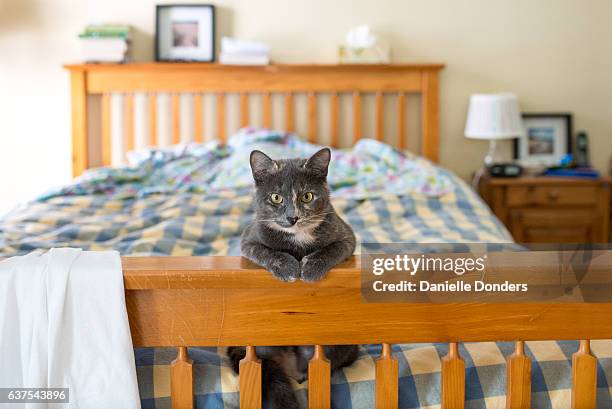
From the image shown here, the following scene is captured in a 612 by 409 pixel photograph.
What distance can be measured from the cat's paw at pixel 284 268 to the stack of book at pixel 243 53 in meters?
2.55

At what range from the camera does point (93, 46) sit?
11.9 ft

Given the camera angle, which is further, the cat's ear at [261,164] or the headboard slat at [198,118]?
the headboard slat at [198,118]

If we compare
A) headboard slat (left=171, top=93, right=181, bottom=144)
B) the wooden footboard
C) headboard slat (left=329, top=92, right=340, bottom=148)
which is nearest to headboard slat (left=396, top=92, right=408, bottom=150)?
headboard slat (left=329, top=92, right=340, bottom=148)

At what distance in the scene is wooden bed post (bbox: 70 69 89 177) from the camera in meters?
3.70

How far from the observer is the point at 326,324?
3.99 feet

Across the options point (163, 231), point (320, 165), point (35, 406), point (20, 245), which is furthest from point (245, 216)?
point (35, 406)

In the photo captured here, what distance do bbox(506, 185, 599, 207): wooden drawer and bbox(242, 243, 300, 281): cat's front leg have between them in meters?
2.54

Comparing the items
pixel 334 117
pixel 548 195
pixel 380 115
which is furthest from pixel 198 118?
pixel 548 195

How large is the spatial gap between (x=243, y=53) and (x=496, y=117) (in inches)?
47.4

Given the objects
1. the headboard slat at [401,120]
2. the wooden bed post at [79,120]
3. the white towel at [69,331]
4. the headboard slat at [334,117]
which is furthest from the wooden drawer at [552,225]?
the white towel at [69,331]

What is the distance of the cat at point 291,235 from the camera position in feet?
4.04

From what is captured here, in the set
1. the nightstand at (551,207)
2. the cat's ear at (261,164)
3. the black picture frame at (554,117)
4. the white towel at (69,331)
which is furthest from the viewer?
the black picture frame at (554,117)

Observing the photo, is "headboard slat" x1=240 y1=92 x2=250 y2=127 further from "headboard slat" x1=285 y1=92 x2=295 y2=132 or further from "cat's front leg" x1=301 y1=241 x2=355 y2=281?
"cat's front leg" x1=301 y1=241 x2=355 y2=281

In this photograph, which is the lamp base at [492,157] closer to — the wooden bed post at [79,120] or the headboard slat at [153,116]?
the headboard slat at [153,116]
